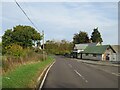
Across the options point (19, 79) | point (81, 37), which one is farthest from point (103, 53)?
point (19, 79)

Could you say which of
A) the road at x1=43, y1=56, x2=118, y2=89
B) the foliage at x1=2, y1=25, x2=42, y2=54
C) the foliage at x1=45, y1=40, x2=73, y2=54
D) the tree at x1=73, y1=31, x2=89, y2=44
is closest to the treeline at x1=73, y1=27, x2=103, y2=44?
the tree at x1=73, y1=31, x2=89, y2=44

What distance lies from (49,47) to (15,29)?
66.6 metres

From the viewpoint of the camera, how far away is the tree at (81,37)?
492ft

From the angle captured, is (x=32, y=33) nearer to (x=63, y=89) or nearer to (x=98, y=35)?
(x=63, y=89)

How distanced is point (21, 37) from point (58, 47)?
244 ft

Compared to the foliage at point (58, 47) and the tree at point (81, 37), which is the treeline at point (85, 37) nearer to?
the tree at point (81, 37)

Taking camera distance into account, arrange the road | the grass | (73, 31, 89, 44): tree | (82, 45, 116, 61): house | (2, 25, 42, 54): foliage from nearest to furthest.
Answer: the grass → the road → (2, 25, 42, 54): foliage → (82, 45, 116, 61): house → (73, 31, 89, 44): tree

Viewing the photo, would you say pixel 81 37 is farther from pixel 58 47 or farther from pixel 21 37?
pixel 21 37

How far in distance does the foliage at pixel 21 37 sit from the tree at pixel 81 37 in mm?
68471

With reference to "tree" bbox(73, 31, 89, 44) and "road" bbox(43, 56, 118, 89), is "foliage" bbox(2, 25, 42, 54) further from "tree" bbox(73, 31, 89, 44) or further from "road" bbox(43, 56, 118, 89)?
"tree" bbox(73, 31, 89, 44)

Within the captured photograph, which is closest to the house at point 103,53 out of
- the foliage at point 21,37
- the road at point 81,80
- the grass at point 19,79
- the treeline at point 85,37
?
the foliage at point 21,37

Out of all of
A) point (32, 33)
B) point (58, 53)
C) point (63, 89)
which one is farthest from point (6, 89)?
point (58, 53)

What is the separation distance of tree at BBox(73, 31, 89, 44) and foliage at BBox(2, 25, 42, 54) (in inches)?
2696

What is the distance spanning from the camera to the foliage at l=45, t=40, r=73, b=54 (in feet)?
479
